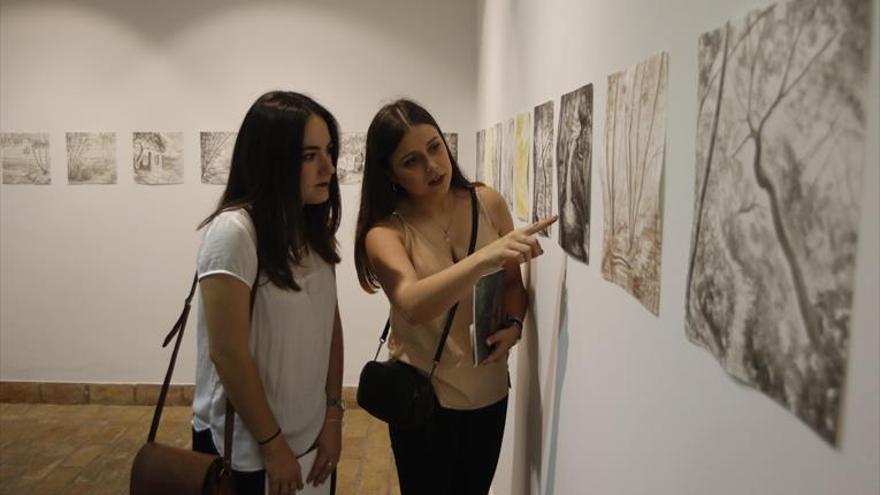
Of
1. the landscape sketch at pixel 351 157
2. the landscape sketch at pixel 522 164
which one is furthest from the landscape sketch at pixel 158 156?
the landscape sketch at pixel 522 164

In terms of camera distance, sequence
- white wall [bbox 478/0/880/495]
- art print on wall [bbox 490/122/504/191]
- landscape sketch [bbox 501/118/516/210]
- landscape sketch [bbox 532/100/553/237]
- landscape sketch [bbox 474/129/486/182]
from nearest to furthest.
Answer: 1. white wall [bbox 478/0/880/495]
2. landscape sketch [bbox 532/100/553/237]
3. landscape sketch [bbox 501/118/516/210]
4. art print on wall [bbox 490/122/504/191]
5. landscape sketch [bbox 474/129/486/182]

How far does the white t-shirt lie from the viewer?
1.46 meters

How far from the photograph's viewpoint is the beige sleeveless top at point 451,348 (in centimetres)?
180

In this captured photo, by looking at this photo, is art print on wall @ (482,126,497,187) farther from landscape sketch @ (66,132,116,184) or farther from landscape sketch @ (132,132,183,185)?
landscape sketch @ (66,132,116,184)

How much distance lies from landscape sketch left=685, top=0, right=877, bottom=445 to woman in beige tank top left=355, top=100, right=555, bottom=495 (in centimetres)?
104

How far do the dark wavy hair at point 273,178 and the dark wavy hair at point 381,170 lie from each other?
0.24 m

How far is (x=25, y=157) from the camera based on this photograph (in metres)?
4.55

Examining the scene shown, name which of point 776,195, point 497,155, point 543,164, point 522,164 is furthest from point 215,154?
point 776,195

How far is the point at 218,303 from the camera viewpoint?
1.44m

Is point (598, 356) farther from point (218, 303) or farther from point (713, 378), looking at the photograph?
point (218, 303)

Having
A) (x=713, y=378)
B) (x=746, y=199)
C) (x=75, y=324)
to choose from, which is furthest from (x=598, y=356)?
(x=75, y=324)

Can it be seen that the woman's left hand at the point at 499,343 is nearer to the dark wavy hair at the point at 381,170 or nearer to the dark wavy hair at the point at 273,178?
the dark wavy hair at the point at 381,170

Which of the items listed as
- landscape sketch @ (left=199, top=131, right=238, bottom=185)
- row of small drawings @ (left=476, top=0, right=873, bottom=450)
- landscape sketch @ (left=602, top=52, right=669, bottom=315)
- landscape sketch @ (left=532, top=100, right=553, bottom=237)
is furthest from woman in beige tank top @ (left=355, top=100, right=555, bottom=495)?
landscape sketch @ (left=199, top=131, right=238, bottom=185)

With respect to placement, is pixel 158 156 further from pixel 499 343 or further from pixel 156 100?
pixel 499 343
